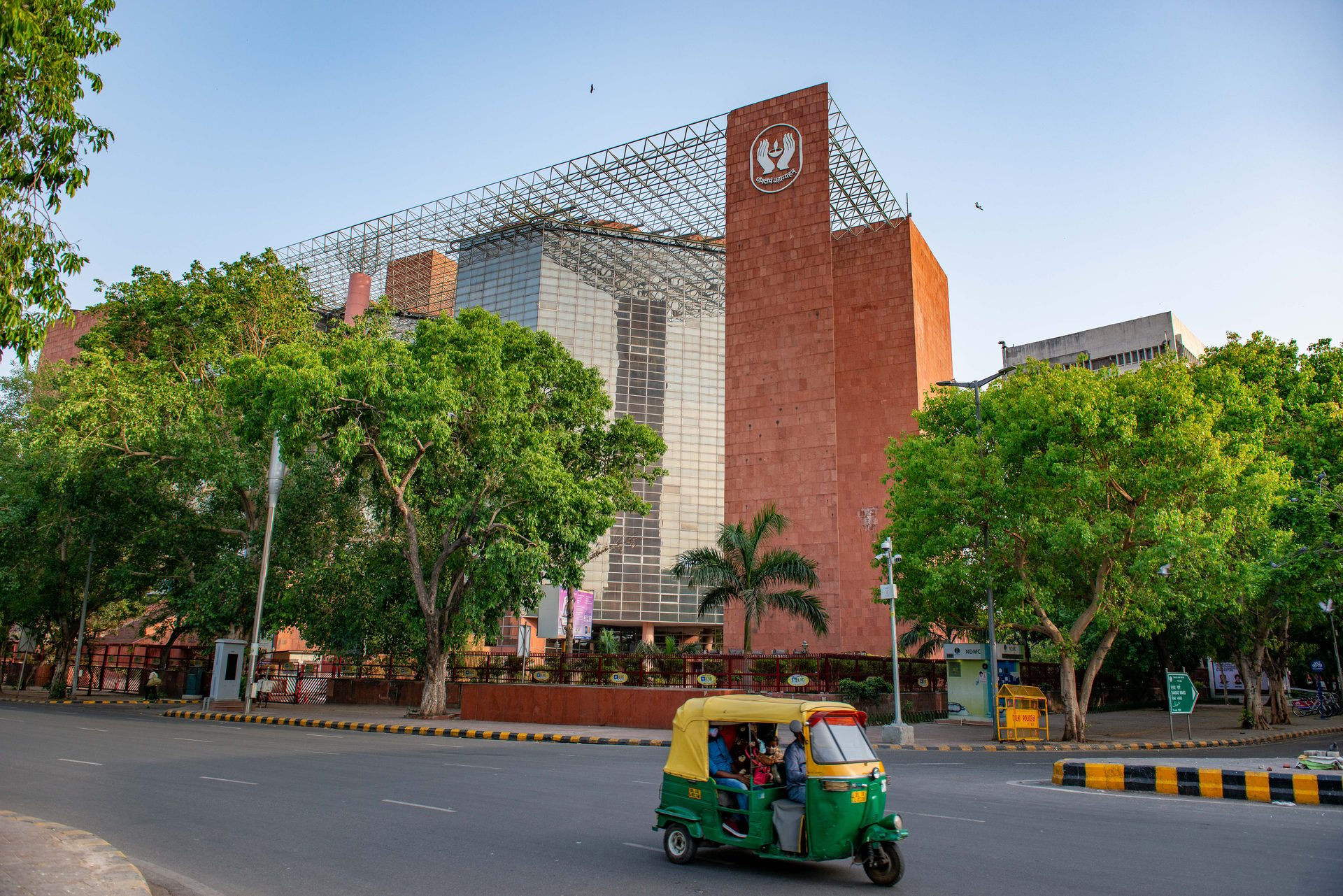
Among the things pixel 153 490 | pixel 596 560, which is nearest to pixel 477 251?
pixel 596 560

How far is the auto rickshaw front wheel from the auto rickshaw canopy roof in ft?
3.57

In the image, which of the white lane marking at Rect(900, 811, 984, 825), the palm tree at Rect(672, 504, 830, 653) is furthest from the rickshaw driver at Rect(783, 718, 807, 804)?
the palm tree at Rect(672, 504, 830, 653)

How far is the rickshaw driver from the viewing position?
7.22 metres

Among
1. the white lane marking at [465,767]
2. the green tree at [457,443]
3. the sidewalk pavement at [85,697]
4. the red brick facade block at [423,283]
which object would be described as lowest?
the sidewalk pavement at [85,697]

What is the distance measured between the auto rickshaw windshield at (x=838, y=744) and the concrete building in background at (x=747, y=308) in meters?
29.3

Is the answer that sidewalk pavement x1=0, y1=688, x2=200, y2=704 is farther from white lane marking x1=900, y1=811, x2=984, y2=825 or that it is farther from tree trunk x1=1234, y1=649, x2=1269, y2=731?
tree trunk x1=1234, y1=649, x2=1269, y2=731

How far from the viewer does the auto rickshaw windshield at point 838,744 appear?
23.1 ft

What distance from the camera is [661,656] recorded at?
89.9 ft

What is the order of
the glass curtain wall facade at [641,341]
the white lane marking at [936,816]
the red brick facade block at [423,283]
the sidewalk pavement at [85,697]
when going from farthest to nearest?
the red brick facade block at [423,283]
the glass curtain wall facade at [641,341]
the sidewalk pavement at [85,697]
the white lane marking at [936,816]

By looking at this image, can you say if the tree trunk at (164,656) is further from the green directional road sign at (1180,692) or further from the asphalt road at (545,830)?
the green directional road sign at (1180,692)

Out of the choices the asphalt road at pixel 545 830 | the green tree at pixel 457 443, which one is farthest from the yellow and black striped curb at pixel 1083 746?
the green tree at pixel 457 443

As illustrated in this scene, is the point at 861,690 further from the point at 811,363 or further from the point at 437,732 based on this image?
the point at 811,363

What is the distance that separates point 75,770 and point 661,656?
17.2 metres

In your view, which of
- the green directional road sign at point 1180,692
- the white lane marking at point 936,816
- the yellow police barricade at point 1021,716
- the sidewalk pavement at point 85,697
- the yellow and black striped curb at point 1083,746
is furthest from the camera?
the sidewalk pavement at point 85,697
